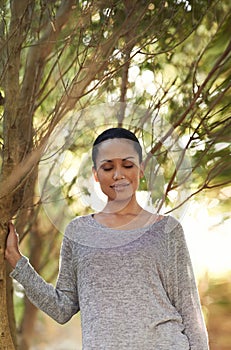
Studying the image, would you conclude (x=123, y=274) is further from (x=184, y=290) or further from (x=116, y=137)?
(x=116, y=137)

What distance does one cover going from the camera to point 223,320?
438 cm

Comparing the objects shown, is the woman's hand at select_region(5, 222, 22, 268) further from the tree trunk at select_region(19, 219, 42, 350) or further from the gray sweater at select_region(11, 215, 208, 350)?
the tree trunk at select_region(19, 219, 42, 350)

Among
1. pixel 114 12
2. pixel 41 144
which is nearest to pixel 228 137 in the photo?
pixel 114 12

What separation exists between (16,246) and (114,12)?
837mm

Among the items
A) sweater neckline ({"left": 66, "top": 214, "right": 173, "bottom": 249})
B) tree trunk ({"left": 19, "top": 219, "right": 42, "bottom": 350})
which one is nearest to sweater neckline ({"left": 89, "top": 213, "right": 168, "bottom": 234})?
sweater neckline ({"left": 66, "top": 214, "right": 173, "bottom": 249})

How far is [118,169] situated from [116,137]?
0.25 feet

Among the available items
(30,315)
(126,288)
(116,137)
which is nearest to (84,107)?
(116,137)

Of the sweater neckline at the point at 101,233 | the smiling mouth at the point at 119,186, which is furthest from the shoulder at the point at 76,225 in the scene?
the smiling mouth at the point at 119,186

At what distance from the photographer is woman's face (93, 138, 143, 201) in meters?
1.75

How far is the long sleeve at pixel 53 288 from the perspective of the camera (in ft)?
5.96

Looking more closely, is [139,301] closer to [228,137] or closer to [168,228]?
[168,228]

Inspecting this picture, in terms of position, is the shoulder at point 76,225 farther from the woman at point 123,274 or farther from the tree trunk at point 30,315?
the tree trunk at point 30,315

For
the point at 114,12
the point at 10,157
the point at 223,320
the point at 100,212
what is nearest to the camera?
the point at 100,212

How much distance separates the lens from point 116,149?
1.76 metres
